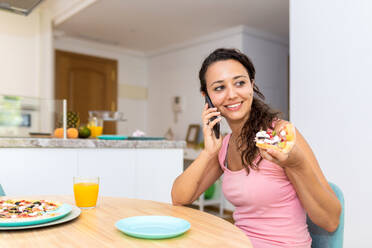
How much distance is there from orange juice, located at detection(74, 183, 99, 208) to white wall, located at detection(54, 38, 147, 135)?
Answer: 4.80 m

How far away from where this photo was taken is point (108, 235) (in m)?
0.76

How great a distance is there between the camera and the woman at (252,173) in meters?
0.96

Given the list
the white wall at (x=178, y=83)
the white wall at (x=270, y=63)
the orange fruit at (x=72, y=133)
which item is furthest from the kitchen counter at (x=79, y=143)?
the white wall at (x=270, y=63)

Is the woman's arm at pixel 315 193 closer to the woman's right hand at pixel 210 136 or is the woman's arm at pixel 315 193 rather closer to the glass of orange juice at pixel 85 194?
the woman's right hand at pixel 210 136

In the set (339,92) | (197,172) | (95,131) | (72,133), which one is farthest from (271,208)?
(95,131)

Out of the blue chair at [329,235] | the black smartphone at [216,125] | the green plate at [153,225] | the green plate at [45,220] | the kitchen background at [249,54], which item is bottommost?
the blue chair at [329,235]

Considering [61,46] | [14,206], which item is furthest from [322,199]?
[61,46]

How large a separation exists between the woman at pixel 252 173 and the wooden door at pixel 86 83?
4.25 m

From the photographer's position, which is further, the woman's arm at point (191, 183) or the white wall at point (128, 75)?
the white wall at point (128, 75)

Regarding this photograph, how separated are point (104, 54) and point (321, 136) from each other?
439 centimetres

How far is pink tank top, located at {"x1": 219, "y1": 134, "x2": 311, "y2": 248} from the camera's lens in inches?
41.5

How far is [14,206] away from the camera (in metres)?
0.90

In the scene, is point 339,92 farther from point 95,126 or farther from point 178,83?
point 178,83

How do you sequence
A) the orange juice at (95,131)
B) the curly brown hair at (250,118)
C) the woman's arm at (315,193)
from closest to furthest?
the woman's arm at (315,193) < the curly brown hair at (250,118) < the orange juice at (95,131)
